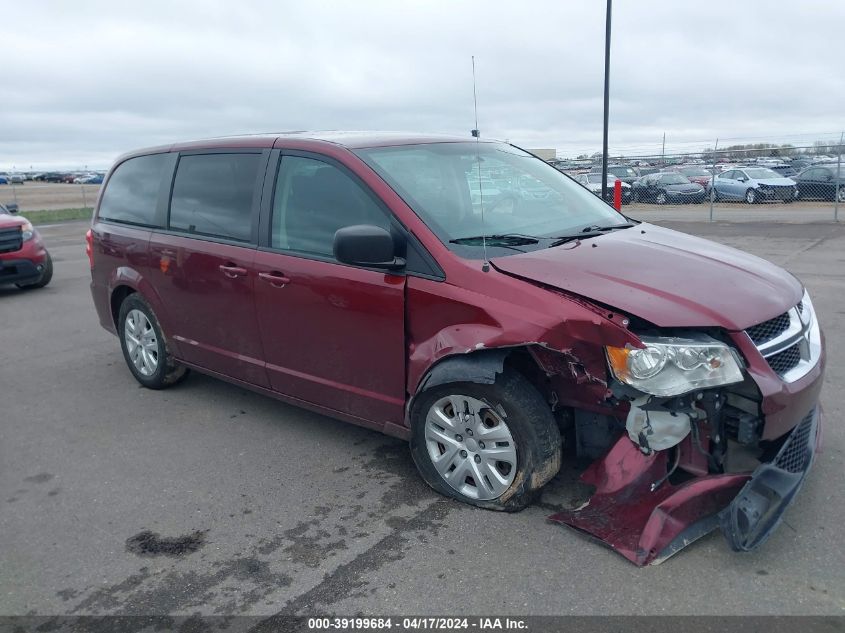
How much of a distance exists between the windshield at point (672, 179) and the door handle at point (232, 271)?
2325 centimetres

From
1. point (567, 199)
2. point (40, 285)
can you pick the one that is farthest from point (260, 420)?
point (40, 285)

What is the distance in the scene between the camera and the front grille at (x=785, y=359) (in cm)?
326

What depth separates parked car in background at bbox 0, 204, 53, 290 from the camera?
10.4 metres

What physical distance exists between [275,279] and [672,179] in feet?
77.5

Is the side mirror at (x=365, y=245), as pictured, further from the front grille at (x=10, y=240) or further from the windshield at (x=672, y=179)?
the windshield at (x=672, y=179)

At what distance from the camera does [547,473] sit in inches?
140

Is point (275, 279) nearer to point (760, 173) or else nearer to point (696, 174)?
point (760, 173)

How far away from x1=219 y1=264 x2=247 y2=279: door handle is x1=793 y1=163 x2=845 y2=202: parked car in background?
21457 mm

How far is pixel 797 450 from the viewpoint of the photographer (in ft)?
11.0

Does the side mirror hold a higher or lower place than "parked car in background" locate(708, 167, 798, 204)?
higher

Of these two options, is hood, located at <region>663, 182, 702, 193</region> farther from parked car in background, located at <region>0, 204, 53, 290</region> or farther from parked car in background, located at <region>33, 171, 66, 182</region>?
parked car in background, located at <region>33, 171, 66, 182</region>

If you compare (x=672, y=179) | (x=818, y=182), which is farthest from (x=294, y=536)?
(x=672, y=179)

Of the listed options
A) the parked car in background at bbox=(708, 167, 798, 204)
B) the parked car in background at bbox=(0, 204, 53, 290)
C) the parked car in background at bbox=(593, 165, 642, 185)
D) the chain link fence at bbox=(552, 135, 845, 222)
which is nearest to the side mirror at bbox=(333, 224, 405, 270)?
the parked car in background at bbox=(0, 204, 53, 290)

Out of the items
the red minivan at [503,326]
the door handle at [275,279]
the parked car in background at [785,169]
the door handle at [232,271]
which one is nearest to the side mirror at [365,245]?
the red minivan at [503,326]
